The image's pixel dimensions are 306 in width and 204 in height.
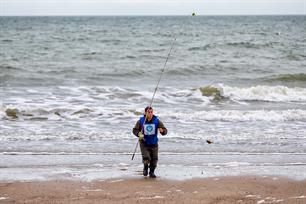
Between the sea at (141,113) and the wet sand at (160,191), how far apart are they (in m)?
0.37

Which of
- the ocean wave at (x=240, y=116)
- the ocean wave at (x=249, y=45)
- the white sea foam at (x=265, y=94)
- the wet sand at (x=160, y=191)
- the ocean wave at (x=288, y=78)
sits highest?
the ocean wave at (x=249, y=45)

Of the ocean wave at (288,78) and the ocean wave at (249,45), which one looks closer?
the ocean wave at (288,78)

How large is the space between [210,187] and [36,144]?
444 centimetres

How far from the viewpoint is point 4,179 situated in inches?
336

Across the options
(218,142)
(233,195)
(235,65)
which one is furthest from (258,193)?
(235,65)

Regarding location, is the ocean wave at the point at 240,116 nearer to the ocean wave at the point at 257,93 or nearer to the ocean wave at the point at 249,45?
the ocean wave at the point at 257,93

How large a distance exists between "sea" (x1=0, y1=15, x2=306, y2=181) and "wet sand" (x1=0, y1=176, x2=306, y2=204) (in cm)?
37

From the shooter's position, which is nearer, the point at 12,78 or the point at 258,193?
the point at 258,193

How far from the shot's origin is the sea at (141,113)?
31.6 ft

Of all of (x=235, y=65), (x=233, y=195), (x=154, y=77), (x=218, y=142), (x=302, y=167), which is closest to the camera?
(x=233, y=195)

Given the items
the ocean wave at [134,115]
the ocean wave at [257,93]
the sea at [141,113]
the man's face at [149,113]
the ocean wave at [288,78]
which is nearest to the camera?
the man's face at [149,113]

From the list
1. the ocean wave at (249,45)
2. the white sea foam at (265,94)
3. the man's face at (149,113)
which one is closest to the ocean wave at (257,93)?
the white sea foam at (265,94)

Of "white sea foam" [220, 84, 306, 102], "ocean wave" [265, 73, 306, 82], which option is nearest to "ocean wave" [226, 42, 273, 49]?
"ocean wave" [265, 73, 306, 82]

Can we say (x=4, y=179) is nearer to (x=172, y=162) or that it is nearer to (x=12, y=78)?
(x=172, y=162)
